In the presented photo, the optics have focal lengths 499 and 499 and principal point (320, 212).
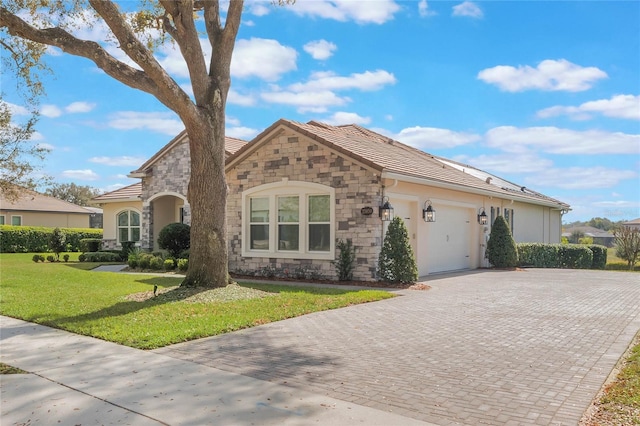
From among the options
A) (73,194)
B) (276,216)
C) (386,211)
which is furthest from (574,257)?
(73,194)

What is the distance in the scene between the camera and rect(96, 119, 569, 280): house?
13844mm

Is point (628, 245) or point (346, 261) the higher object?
point (628, 245)

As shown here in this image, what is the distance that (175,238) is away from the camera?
19.4m

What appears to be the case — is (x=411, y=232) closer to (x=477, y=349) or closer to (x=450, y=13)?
(x=450, y=13)

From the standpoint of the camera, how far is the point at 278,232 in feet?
51.6

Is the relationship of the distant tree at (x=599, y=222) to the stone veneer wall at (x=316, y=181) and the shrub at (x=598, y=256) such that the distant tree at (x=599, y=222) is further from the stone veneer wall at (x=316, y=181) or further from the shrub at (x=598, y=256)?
the stone veneer wall at (x=316, y=181)

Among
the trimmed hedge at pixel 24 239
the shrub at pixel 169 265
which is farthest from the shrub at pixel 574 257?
the trimmed hedge at pixel 24 239

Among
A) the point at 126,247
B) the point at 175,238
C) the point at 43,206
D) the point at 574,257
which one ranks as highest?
the point at 43,206

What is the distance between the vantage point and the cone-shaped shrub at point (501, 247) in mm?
19250

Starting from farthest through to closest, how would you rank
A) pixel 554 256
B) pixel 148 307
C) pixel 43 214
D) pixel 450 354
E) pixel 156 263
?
1. pixel 43 214
2. pixel 554 256
3. pixel 156 263
4. pixel 148 307
5. pixel 450 354

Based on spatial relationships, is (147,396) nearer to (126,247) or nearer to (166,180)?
(166,180)

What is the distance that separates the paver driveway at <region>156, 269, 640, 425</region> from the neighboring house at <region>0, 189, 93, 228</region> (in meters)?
33.3

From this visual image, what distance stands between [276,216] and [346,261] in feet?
9.86

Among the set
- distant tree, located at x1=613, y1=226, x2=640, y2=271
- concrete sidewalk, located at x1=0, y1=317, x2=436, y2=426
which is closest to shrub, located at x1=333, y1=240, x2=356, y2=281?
concrete sidewalk, located at x1=0, y1=317, x2=436, y2=426
